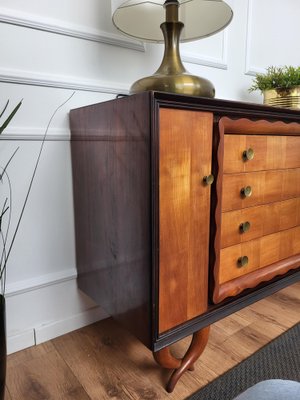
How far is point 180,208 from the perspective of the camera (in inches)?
25.8

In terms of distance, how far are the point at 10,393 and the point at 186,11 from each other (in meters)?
1.21

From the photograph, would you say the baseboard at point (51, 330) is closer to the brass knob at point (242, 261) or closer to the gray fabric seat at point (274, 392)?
the brass knob at point (242, 261)

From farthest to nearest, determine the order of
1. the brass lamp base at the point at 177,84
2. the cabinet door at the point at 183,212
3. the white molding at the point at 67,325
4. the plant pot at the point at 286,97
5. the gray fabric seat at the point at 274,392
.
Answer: the plant pot at the point at 286,97 → the white molding at the point at 67,325 → the brass lamp base at the point at 177,84 → the cabinet door at the point at 183,212 → the gray fabric seat at the point at 274,392

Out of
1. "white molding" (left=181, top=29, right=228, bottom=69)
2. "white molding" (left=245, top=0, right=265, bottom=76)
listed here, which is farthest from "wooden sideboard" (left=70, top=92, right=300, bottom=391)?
"white molding" (left=245, top=0, right=265, bottom=76)

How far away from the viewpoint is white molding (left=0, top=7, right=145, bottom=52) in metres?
0.83

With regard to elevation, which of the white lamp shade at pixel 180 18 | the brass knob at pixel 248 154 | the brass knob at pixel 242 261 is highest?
the white lamp shade at pixel 180 18

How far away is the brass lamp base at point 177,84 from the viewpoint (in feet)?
2.41

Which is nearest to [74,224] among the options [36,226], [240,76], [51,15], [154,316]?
[36,226]

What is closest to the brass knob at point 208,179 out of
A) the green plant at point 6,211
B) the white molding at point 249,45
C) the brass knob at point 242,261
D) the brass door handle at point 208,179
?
the brass door handle at point 208,179

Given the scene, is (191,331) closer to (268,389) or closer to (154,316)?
(154,316)

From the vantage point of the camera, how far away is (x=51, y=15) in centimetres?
89

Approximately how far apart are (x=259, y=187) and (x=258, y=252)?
0.19 metres

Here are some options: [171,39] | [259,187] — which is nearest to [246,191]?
[259,187]

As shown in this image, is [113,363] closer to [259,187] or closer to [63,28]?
[259,187]
